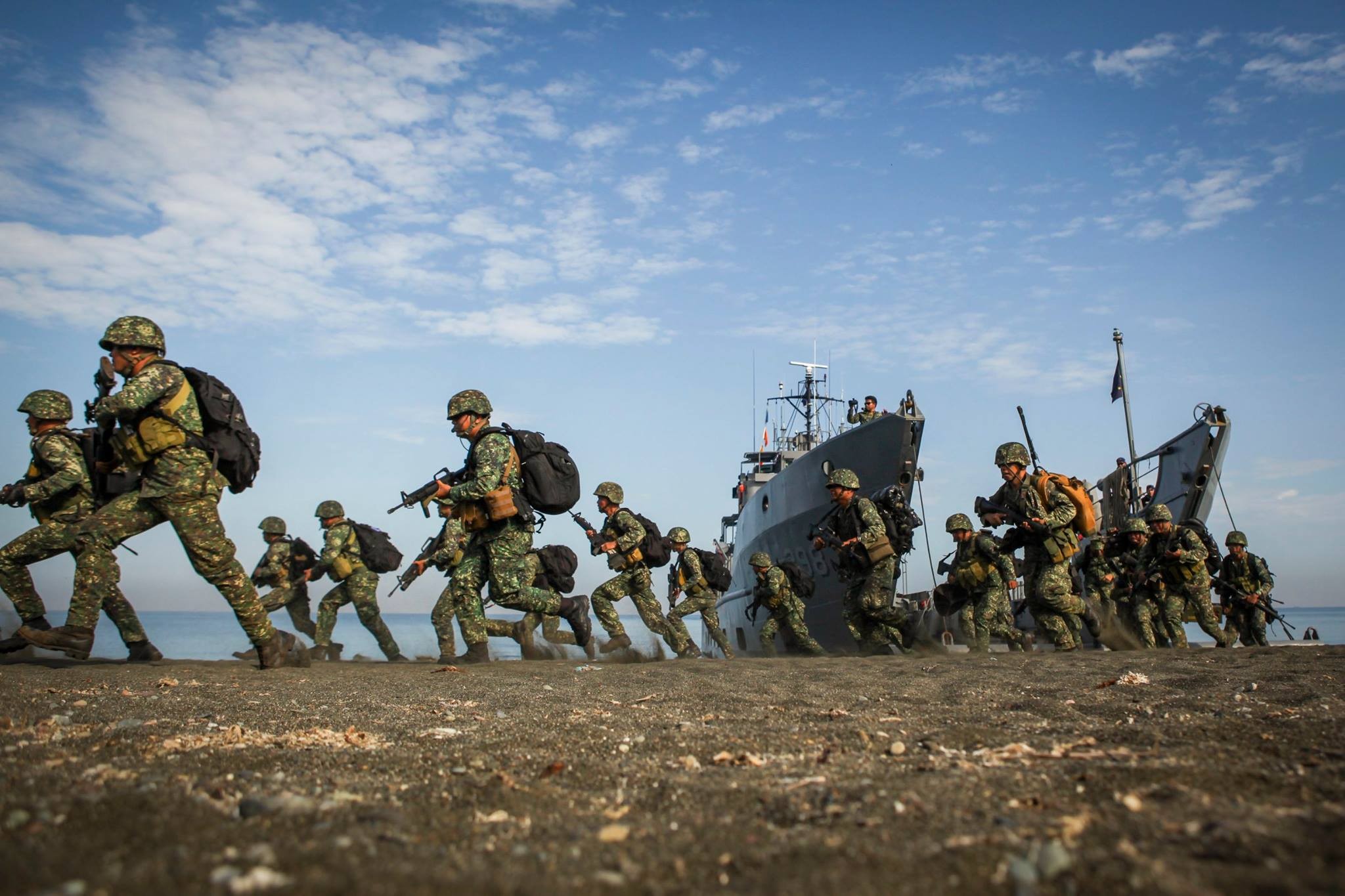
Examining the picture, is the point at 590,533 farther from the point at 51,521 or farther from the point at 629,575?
the point at 51,521

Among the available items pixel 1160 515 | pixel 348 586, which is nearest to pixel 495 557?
pixel 348 586

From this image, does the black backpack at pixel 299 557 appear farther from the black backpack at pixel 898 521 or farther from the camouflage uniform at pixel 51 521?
the black backpack at pixel 898 521

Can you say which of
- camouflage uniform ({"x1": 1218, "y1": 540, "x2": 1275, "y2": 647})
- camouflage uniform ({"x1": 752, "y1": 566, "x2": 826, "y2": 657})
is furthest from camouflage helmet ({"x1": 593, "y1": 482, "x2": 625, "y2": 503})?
camouflage uniform ({"x1": 1218, "y1": 540, "x2": 1275, "y2": 647})

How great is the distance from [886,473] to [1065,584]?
5.83 metres

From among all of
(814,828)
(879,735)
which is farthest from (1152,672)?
(814,828)

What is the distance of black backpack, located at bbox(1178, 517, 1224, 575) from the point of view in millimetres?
13805

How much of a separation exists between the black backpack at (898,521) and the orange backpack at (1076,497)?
1.78 metres

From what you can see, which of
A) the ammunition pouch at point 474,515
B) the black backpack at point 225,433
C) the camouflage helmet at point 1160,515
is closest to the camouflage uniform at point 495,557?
the ammunition pouch at point 474,515

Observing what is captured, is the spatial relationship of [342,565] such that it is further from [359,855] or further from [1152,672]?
[359,855]

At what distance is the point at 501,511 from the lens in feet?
27.5

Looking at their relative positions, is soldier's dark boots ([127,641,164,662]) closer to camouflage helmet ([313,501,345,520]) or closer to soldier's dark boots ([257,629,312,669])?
soldier's dark boots ([257,629,312,669])

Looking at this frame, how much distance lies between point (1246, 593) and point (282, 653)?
1436 cm

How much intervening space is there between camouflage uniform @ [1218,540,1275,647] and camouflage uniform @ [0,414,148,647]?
15.3 m

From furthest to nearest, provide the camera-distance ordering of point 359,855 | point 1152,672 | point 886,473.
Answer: point 886,473 → point 1152,672 → point 359,855
